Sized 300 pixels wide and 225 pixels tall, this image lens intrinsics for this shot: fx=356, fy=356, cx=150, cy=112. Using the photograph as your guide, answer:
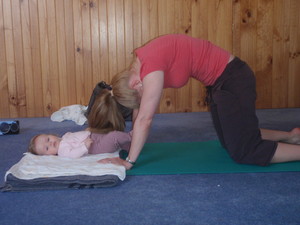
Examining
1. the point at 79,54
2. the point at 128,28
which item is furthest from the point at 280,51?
the point at 79,54

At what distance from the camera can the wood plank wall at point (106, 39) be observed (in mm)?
3775

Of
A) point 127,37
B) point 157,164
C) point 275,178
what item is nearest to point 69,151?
point 157,164

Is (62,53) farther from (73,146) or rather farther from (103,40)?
(73,146)

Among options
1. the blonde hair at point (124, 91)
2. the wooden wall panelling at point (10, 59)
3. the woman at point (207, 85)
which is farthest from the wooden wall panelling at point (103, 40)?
the blonde hair at point (124, 91)

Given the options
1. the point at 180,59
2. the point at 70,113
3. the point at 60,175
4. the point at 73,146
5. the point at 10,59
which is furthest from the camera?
the point at 10,59

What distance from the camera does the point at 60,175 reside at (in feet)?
5.24

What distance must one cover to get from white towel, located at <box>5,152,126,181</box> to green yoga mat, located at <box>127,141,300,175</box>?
13cm

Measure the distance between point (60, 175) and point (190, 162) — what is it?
2.21 ft

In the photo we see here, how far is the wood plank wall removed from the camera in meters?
3.78

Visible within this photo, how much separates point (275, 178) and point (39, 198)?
1.03 m

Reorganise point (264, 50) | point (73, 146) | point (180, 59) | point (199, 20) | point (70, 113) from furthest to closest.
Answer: point (264, 50) < point (199, 20) < point (70, 113) < point (73, 146) < point (180, 59)

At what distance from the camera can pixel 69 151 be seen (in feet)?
6.40

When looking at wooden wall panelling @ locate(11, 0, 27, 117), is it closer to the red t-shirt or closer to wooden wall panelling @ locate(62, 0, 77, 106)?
wooden wall panelling @ locate(62, 0, 77, 106)

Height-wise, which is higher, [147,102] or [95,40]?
[95,40]
